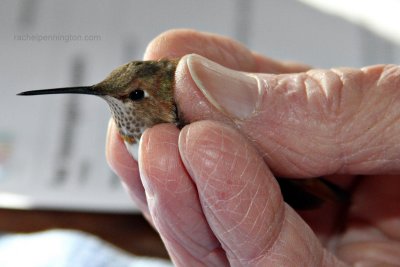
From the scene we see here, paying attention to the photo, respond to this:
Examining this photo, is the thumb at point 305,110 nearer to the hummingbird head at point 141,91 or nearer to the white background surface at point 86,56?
the hummingbird head at point 141,91

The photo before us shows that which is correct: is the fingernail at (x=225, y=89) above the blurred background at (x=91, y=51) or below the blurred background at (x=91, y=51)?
above

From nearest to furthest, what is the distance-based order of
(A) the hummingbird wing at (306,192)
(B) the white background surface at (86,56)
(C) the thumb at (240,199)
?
(C) the thumb at (240,199), (A) the hummingbird wing at (306,192), (B) the white background surface at (86,56)

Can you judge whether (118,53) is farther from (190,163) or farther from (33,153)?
(190,163)

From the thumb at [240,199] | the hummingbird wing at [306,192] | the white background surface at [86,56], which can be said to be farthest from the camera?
the white background surface at [86,56]

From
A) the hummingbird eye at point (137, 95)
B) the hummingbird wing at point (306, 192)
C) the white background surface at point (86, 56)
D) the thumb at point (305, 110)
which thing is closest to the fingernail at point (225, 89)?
the thumb at point (305, 110)

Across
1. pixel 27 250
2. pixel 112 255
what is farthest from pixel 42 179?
pixel 112 255

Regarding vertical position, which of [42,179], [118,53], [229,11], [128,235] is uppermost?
[229,11]

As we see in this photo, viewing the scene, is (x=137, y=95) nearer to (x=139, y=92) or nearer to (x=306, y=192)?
(x=139, y=92)
